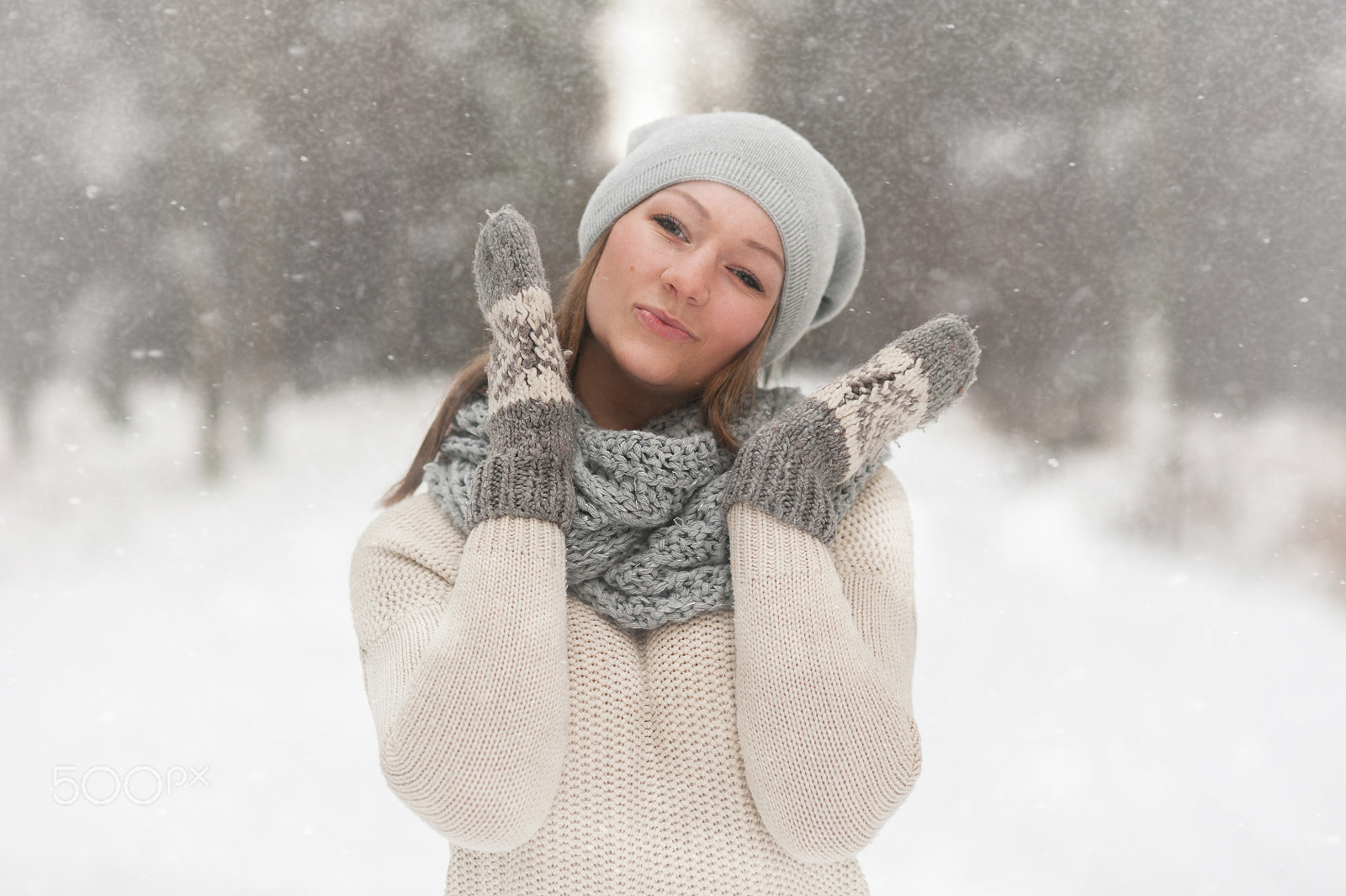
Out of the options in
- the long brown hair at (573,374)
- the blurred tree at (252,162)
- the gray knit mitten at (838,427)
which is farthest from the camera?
the blurred tree at (252,162)

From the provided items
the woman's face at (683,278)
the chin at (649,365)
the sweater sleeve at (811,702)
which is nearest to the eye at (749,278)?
the woman's face at (683,278)

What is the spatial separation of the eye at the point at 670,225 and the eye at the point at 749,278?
0.06 m

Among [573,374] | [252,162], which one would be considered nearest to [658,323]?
[573,374]

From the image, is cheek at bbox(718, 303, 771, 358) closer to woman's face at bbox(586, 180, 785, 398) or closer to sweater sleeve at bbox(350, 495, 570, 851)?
woman's face at bbox(586, 180, 785, 398)

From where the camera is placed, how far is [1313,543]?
142 centimetres

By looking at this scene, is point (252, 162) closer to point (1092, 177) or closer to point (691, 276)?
point (691, 276)

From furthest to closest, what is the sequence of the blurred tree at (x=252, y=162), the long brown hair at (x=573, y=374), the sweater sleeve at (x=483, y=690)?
the blurred tree at (x=252, y=162) → the long brown hair at (x=573, y=374) → the sweater sleeve at (x=483, y=690)

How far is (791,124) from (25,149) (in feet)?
3.50

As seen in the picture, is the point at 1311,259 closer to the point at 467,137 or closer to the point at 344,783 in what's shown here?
the point at 467,137

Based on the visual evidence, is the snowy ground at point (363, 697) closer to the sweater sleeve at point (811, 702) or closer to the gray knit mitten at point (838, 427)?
the gray knit mitten at point (838, 427)

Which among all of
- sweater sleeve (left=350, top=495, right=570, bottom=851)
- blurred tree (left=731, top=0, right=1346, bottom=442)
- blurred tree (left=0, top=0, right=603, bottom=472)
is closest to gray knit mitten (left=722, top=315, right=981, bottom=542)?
sweater sleeve (left=350, top=495, right=570, bottom=851)

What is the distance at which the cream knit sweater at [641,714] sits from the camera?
2.82 ft

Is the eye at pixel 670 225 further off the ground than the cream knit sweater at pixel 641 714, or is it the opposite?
the eye at pixel 670 225

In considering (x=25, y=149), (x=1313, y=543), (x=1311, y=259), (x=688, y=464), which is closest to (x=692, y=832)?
(x=688, y=464)
